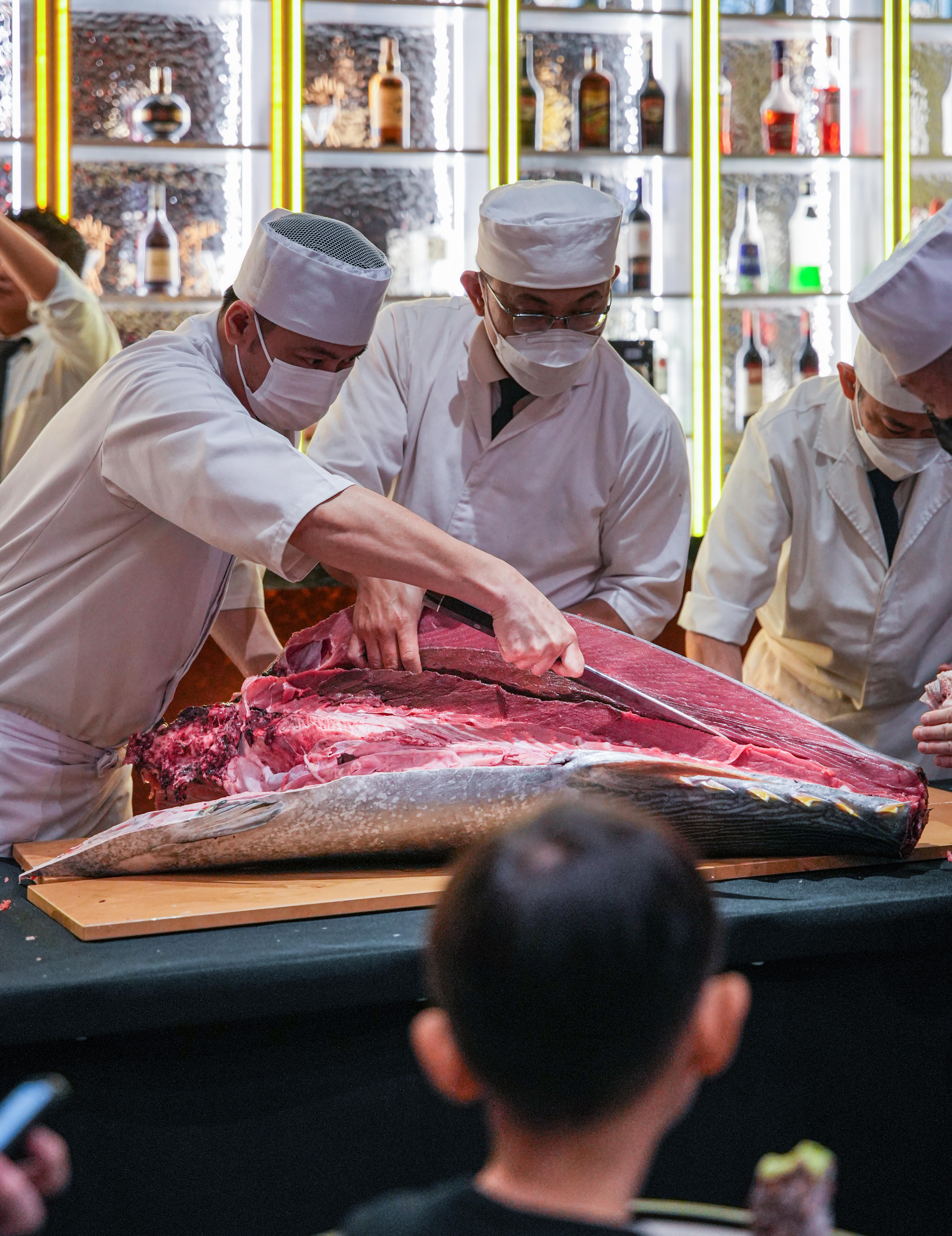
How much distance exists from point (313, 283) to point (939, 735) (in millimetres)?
1134

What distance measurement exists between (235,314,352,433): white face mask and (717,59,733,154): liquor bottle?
3.31 metres

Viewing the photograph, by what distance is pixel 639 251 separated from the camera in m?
4.68

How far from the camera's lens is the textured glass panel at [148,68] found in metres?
4.29

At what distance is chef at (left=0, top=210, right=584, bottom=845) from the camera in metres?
1.71

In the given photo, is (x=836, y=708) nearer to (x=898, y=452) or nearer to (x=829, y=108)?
(x=898, y=452)

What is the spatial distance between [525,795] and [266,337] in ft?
2.62

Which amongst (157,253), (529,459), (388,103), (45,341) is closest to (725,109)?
(388,103)

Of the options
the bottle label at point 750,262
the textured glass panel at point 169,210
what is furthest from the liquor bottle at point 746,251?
the textured glass panel at point 169,210

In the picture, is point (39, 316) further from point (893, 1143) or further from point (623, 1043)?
point (623, 1043)

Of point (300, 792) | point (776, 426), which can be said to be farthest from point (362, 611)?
point (776, 426)

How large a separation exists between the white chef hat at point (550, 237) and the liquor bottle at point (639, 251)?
237cm

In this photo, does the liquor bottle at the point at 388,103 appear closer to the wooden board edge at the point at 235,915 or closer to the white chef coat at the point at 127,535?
the white chef coat at the point at 127,535

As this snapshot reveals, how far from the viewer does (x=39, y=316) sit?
3400 millimetres

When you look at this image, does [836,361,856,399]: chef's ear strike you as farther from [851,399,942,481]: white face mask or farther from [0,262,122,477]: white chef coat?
[0,262,122,477]: white chef coat
